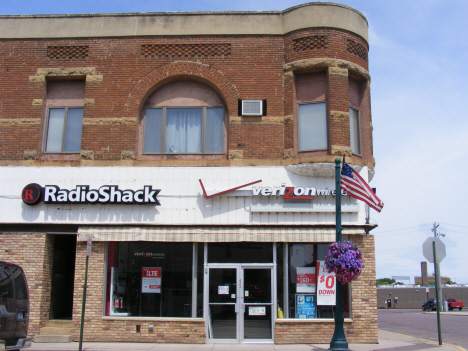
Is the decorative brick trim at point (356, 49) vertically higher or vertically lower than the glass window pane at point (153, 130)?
higher

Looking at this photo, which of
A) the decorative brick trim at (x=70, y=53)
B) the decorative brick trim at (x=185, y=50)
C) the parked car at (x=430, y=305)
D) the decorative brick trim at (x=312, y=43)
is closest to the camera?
the decorative brick trim at (x=312, y=43)

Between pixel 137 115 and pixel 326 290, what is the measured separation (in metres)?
7.85

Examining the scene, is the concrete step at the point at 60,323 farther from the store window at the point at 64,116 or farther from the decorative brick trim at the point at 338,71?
the decorative brick trim at the point at 338,71

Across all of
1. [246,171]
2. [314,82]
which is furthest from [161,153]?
[314,82]

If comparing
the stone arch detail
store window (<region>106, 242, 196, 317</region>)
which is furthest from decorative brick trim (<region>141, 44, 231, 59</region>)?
store window (<region>106, 242, 196, 317</region>)

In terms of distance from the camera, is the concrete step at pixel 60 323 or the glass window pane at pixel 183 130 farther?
the glass window pane at pixel 183 130

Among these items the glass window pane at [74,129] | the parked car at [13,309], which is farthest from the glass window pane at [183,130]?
the parked car at [13,309]

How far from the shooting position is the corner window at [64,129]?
52.1ft

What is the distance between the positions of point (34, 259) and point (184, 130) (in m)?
5.98

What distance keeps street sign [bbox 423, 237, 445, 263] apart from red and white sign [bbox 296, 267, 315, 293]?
3.51 meters

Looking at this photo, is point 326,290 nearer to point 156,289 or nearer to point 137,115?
point 156,289

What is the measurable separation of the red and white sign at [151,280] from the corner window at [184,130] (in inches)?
145

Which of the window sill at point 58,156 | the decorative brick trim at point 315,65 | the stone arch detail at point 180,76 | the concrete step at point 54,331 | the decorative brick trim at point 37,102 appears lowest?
the concrete step at point 54,331

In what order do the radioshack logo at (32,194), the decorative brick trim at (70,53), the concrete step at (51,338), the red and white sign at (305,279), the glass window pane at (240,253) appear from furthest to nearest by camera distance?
1. the decorative brick trim at (70,53)
2. the radioshack logo at (32,194)
3. the glass window pane at (240,253)
4. the red and white sign at (305,279)
5. the concrete step at (51,338)
